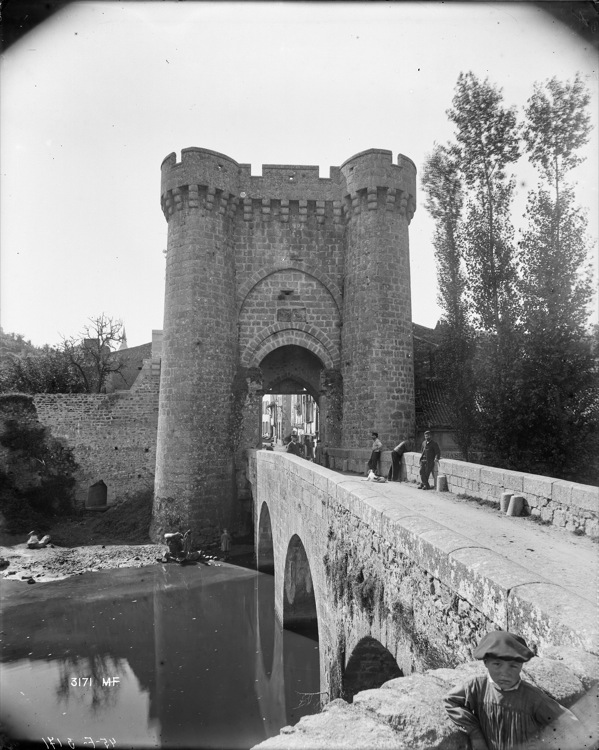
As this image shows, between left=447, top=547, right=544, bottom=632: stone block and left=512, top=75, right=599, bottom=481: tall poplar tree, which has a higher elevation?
left=512, top=75, right=599, bottom=481: tall poplar tree

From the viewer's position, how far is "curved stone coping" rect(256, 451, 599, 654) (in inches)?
108

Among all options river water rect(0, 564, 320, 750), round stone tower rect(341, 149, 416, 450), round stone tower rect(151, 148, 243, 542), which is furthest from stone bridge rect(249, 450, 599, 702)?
round stone tower rect(151, 148, 243, 542)

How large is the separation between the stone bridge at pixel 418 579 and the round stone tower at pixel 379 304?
21.6ft

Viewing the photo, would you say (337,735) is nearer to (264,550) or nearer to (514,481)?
(514,481)

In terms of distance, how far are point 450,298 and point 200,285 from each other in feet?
28.0

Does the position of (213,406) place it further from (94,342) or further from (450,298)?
(94,342)

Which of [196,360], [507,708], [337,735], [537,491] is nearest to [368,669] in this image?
[537,491]

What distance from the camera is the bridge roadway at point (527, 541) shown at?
4664mm

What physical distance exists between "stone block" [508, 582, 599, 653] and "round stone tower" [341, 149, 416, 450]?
1376cm

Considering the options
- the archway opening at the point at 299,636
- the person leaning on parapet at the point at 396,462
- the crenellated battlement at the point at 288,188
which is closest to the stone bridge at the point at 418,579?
the archway opening at the point at 299,636

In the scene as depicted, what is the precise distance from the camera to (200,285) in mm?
17719

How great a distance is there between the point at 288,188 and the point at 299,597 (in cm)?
1366

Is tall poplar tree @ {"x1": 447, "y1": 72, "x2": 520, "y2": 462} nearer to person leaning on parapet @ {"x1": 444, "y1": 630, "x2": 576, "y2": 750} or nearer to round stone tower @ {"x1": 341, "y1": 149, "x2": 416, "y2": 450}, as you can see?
round stone tower @ {"x1": 341, "y1": 149, "x2": 416, "y2": 450}

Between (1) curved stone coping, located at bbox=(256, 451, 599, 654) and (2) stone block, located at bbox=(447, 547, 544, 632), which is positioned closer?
(1) curved stone coping, located at bbox=(256, 451, 599, 654)
